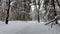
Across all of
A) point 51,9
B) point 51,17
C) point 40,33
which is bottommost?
point 40,33

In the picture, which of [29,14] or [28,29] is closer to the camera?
[28,29]

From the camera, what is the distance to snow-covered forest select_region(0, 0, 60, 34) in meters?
1.02

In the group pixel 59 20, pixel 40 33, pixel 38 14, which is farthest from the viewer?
pixel 38 14

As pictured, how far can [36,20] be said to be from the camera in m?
1.20

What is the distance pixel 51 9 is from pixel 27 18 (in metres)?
0.43

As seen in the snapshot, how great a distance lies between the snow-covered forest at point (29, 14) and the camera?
1022mm

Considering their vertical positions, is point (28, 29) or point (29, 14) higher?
point (29, 14)

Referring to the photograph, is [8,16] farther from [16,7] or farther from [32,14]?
[32,14]

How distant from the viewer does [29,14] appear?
1.32 m

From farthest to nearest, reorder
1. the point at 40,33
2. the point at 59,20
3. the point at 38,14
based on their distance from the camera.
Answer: the point at 38,14 < the point at 59,20 < the point at 40,33

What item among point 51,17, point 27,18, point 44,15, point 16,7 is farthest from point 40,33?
point 16,7

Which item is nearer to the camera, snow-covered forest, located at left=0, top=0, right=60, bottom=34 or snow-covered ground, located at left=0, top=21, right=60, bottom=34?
snow-covered ground, located at left=0, top=21, right=60, bottom=34

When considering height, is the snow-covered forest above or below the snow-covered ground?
above

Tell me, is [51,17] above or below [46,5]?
below
